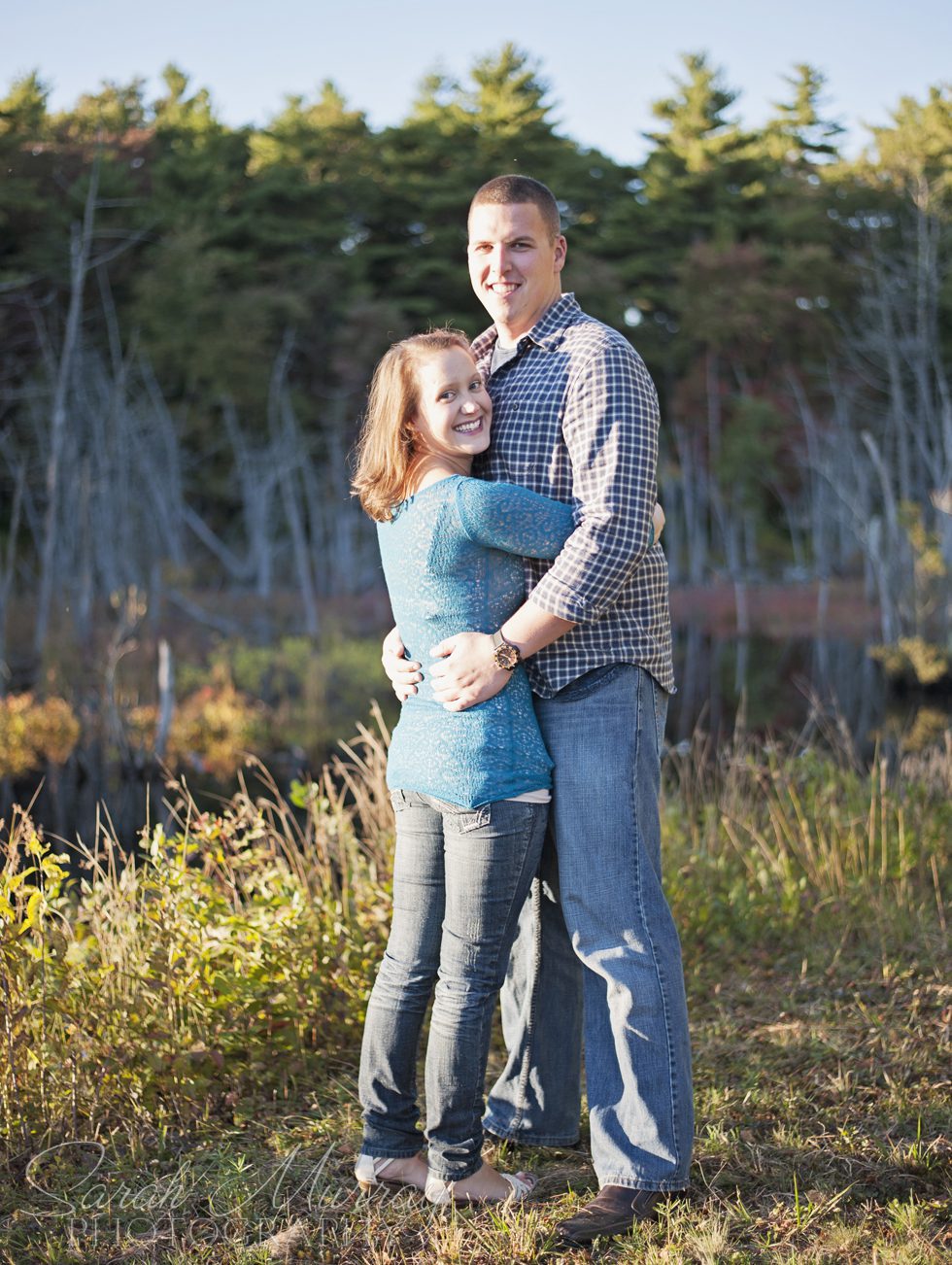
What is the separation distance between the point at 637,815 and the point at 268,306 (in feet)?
70.3

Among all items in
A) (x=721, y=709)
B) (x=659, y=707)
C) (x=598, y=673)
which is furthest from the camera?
(x=721, y=709)

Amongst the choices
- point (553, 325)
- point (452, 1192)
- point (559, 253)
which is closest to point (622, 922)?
point (452, 1192)

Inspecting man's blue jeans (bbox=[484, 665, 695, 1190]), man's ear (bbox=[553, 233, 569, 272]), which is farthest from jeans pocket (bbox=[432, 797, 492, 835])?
man's ear (bbox=[553, 233, 569, 272])

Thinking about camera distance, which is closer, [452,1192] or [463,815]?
[463,815]

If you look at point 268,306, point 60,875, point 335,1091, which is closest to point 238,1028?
point 335,1091

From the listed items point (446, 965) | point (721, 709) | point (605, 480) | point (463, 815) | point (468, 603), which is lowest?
point (721, 709)

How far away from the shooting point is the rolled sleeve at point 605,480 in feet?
7.13

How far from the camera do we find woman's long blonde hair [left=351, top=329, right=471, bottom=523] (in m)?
2.29

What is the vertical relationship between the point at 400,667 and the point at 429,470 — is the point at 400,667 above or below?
below

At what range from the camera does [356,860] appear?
12.3 ft

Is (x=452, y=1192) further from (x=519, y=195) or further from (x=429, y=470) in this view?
(x=519, y=195)

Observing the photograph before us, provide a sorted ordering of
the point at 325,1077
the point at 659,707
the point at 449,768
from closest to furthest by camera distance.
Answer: the point at 449,768, the point at 659,707, the point at 325,1077

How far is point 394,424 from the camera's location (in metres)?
2.29

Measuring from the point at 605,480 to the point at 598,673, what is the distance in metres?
0.35
